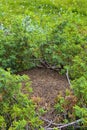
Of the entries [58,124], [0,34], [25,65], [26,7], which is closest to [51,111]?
[58,124]

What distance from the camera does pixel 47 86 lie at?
Result: 6.01 m

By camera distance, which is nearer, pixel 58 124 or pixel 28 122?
pixel 28 122

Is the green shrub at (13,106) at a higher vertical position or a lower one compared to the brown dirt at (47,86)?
higher

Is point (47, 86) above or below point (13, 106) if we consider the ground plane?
below

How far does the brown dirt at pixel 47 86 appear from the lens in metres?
5.41

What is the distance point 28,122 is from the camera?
4.68 metres

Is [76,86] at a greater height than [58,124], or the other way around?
[76,86]

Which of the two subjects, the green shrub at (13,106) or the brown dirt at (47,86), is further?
the brown dirt at (47,86)

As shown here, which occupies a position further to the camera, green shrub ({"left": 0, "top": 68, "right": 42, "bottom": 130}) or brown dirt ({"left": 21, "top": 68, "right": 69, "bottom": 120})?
brown dirt ({"left": 21, "top": 68, "right": 69, "bottom": 120})

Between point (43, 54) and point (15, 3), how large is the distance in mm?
5600

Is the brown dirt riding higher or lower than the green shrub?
lower

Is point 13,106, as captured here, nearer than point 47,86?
Yes

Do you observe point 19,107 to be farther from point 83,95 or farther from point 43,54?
point 43,54

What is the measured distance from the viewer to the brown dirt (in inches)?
213
